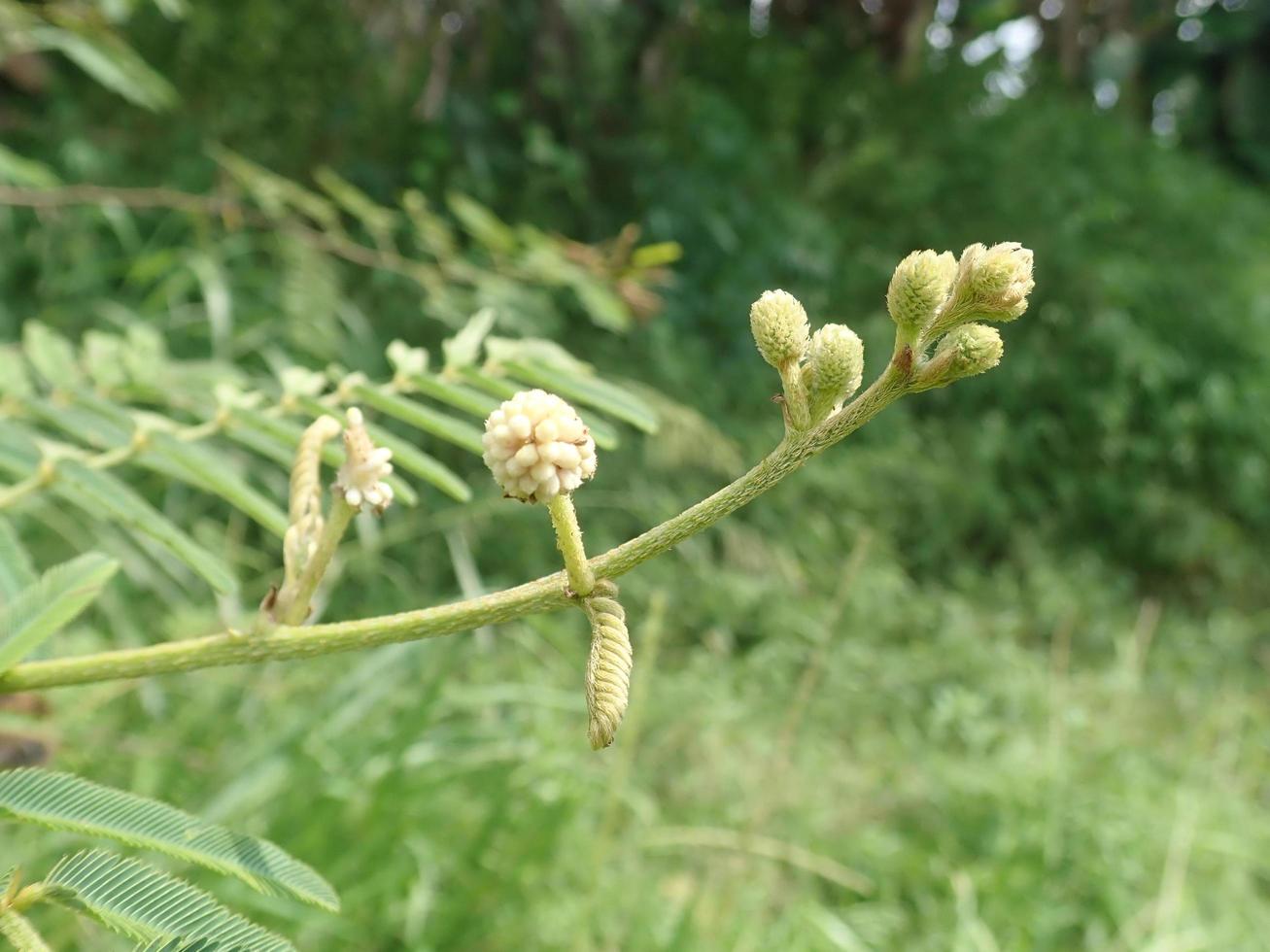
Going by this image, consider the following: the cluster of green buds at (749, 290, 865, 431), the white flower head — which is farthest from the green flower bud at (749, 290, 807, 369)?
the white flower head

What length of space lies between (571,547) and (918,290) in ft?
0.50

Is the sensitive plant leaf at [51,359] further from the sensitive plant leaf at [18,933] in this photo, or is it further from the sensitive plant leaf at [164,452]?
the sensitive plant leaf at [18,933]

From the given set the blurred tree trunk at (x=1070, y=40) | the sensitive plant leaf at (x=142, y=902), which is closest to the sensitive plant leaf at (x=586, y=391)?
the sensitive plant leaf at (x=142, y=902)

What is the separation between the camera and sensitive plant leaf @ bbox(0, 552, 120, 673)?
0.50 meters

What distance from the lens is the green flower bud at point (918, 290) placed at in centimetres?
43

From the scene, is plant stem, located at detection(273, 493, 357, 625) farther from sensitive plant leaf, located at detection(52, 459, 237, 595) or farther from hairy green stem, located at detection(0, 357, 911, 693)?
sensitive plant leaf, located at detection(52, 459, 237, 595)

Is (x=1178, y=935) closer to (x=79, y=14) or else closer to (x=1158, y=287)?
(x=79, y=14)

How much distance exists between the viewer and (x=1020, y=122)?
17.4 feet

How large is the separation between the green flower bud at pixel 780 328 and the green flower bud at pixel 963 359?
4cm

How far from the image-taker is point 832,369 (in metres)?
0.43

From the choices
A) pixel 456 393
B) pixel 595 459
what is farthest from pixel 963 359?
pixel 456 393

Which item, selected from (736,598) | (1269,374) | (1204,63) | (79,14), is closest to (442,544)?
(736,598)

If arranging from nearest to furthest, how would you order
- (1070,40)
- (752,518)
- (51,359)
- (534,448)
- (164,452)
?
(534,448) → (164,452) → (51,359) → (752,518) → (1070,40)

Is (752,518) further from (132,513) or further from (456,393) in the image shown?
(132,513)
